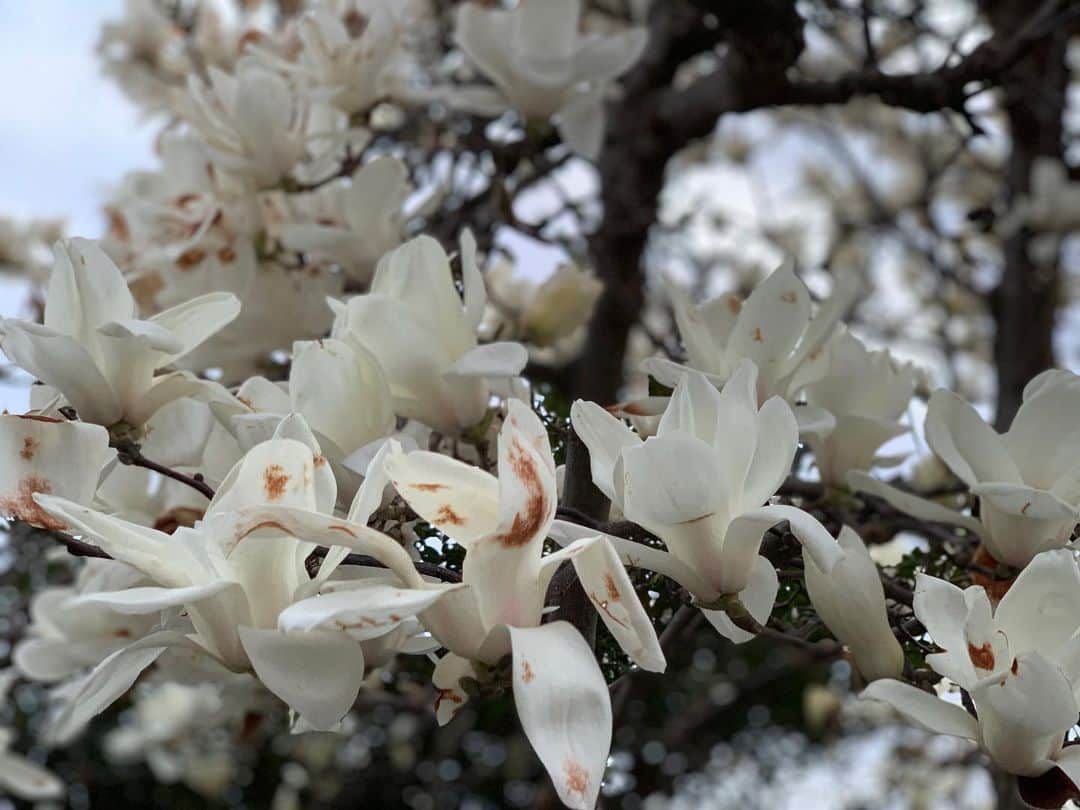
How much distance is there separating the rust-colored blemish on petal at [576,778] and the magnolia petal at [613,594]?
0.06 metres

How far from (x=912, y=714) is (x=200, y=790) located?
7.68 ft

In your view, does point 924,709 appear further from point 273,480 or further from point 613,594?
point 273,480

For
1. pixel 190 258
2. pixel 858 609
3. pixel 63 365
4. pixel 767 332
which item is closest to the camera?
pixel 858 609

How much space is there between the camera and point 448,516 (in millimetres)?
452

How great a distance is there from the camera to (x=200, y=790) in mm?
2537

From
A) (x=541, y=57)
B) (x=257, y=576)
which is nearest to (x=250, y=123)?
(x=541, y=57)

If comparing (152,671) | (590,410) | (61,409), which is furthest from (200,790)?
(590,410)

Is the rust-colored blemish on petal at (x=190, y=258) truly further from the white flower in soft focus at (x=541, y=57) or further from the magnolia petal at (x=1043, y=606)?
the magnolia petal at (x=1043, y=606)

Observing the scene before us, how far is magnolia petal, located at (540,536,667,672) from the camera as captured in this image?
437mm

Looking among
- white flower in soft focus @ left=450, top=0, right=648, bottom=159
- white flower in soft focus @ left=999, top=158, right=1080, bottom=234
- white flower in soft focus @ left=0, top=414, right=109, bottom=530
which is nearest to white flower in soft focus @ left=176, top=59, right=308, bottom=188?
white flower in soft focus @ left=450, top=0, right=648, bottom=159

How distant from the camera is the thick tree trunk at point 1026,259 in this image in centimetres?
206

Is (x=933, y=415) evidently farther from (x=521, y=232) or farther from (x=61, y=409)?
(x=521, y=232)

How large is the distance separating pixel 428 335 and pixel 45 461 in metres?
0.20

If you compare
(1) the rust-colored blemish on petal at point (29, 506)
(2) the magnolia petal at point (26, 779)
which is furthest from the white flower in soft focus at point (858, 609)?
(2) the magnolia petal at point (26, 779)
